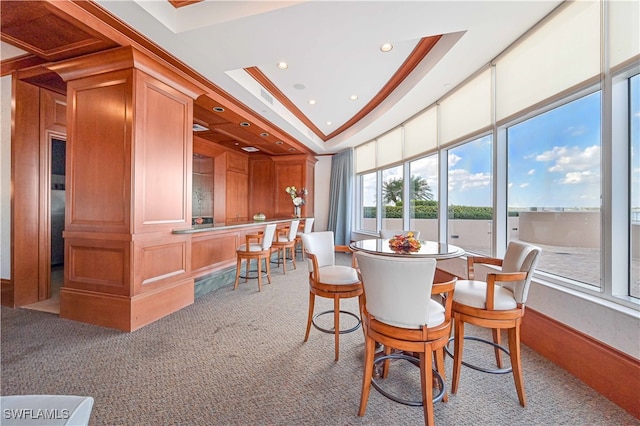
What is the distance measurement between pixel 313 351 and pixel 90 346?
1.97 meters

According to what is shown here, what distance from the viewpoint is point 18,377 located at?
1833 millimetres

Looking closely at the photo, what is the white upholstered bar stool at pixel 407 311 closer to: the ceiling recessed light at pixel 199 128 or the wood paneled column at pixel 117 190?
the wood paneled column at pixel 117 190

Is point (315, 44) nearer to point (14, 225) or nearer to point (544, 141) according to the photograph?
point (544, 141)

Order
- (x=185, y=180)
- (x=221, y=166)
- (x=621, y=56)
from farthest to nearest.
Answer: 1. (x=221, y=166)
2. (x=185, y=180)
3. (x=621, y=56)

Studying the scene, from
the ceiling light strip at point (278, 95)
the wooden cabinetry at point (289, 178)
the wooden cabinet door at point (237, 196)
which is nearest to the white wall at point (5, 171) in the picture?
the ceiling light strip at point (278, 95)

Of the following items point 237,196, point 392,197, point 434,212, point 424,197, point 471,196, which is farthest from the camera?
point 237,196

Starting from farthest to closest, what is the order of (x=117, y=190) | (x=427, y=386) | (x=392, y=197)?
(x=392, y=197)
(x=117, y=190)
(x=427, y=386)

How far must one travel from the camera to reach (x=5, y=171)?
3061 millimetres

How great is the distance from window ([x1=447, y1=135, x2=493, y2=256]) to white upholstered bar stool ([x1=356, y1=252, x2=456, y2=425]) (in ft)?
6.99

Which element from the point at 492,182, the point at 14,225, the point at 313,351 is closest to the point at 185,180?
the point at 14,225

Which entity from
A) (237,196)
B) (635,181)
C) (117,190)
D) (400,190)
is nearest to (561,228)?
(635,181)

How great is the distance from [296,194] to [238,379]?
5606 mm

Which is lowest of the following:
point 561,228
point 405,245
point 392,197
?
point 405,245

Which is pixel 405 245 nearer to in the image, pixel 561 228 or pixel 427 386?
pixel 427 386
